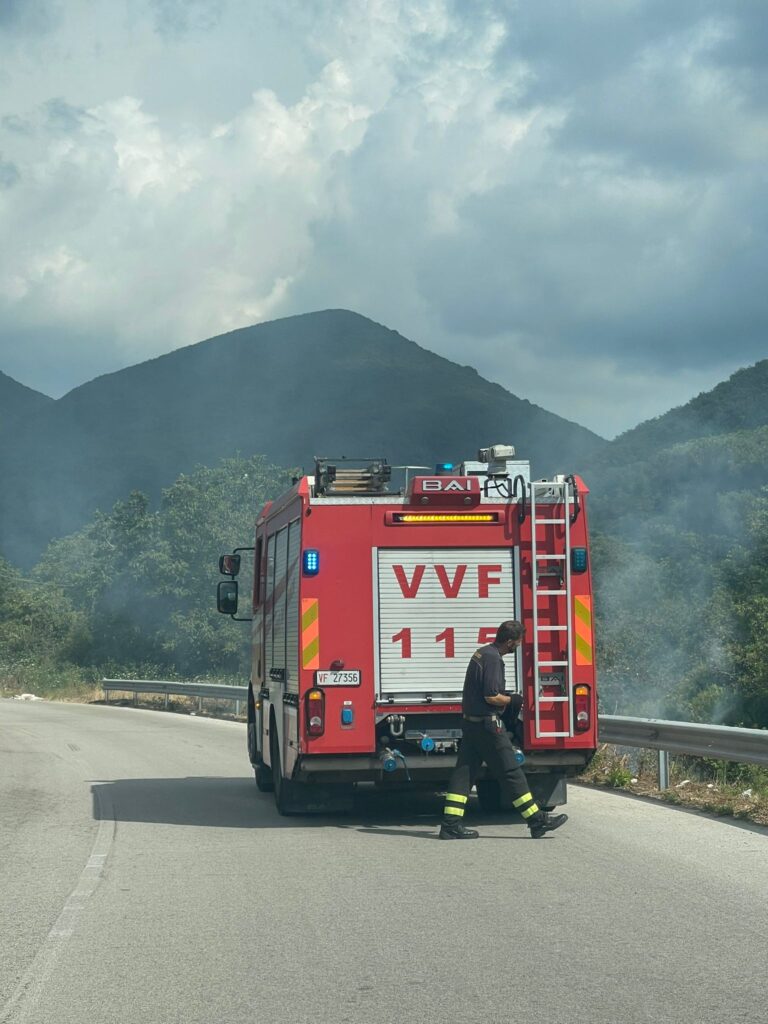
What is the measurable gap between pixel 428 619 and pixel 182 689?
77.3ft

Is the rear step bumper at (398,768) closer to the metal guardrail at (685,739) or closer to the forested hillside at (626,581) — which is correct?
the metal guardrail at (685,739)

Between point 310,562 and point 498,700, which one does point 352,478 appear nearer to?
point 310,562

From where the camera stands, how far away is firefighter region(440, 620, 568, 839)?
10.3 metres

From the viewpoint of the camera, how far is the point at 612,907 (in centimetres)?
757

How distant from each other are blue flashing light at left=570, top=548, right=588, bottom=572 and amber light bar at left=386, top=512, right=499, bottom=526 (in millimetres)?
692

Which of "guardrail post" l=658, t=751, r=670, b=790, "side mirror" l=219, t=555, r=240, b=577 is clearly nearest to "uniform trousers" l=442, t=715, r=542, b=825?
"guardrail post" l=658, t=751, r=670, b=790

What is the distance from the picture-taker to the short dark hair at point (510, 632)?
10.3m

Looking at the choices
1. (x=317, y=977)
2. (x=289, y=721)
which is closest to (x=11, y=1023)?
(x=317, y=977)

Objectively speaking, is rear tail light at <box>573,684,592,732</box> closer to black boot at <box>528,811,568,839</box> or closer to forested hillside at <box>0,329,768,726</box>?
black boot at <box>528,811,568,839</box>

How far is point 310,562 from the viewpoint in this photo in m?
11.1

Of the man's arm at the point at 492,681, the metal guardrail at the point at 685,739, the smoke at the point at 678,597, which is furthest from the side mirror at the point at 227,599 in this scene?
the smoke at the point at 678,597

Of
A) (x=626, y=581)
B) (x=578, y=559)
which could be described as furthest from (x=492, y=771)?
(x=626, y=581)

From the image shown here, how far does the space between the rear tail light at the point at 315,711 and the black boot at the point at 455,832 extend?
124 cm

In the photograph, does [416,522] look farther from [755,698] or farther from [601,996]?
[755,698]
